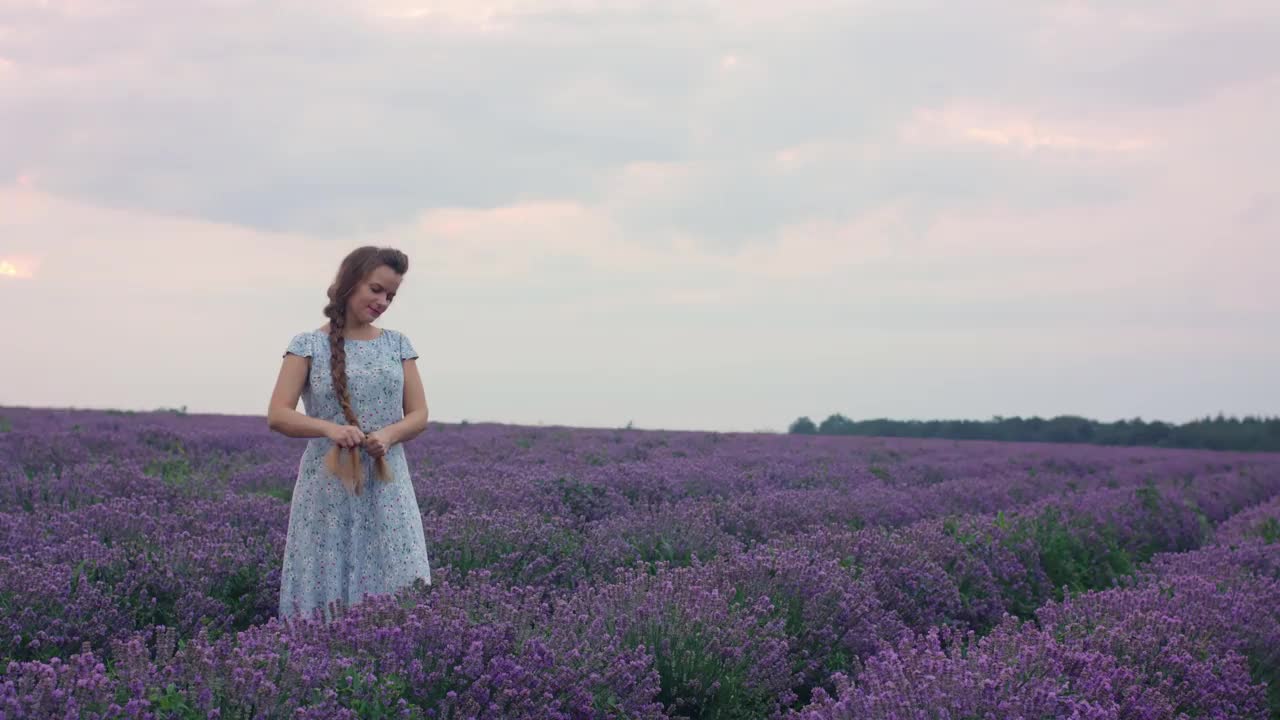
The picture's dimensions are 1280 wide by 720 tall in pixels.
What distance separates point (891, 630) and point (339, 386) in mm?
2455

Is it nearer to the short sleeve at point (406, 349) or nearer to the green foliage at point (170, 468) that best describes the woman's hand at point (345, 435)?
the short sleeve at point (406, 349)

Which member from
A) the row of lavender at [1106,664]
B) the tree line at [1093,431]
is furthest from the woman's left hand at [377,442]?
the tree line at [1093,431]

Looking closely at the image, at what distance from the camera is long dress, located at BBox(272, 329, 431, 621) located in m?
4.27

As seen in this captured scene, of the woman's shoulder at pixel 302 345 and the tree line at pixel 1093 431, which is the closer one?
the woman's shoulder at pixel 302 345

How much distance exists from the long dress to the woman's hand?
263 millimetres

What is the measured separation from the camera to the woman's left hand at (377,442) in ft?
13.4

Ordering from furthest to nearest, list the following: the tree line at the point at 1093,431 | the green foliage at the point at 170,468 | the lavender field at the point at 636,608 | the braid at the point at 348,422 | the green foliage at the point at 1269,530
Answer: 1. the tree line at the point at 1093,431
2. the green foliage at the point at 170,468
3. the green foliage at the point at 1269,530
4. the braid at the point at 348,422
5. the lavender field at the point at 636,608

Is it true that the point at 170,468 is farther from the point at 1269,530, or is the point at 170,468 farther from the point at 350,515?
the point at 1269,530

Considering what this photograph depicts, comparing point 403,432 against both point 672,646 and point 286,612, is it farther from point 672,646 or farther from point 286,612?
point 672,646

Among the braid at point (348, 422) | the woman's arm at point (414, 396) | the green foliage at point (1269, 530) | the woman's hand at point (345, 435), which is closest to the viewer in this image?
the woman's hand at point (345, 435)

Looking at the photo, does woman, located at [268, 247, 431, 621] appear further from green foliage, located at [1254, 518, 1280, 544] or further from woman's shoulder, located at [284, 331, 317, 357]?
green foliage, located at [1254, 518, 1280, 544]

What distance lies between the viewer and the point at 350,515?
4.33 metres

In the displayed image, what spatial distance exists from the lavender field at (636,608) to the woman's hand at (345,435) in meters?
0.62

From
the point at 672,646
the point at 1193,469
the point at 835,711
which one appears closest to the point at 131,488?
the point at 672,646
